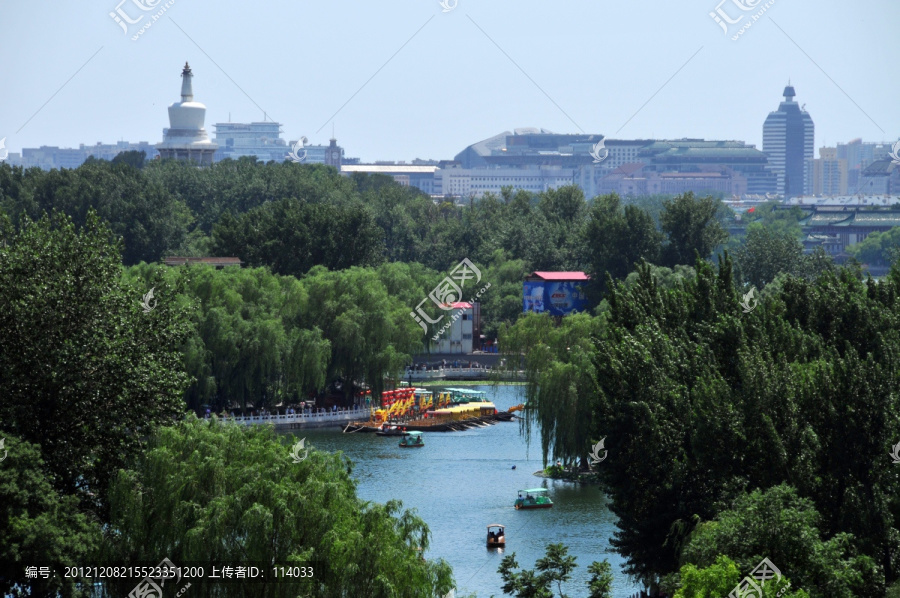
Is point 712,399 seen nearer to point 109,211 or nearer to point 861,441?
point 861,441

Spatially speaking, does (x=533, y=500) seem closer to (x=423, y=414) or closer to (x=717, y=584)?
(x=423, y=414)

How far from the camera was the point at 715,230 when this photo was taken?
72188mm

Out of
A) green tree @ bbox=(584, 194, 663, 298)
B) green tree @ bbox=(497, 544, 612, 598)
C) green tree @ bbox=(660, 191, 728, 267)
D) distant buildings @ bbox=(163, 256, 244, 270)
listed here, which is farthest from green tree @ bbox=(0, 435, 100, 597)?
green tree @ bbox=(660, 191, 728, 267)

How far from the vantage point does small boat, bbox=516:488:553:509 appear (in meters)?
37.3

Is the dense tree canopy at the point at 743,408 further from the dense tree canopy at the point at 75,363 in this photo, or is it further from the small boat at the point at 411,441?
the small boat at the point at 411,441

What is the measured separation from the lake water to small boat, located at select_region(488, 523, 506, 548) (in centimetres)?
17

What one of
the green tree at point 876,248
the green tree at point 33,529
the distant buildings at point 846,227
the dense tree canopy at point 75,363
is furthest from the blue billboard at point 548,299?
the distant buildings at point 846,227

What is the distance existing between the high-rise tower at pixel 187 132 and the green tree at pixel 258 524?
99985mm

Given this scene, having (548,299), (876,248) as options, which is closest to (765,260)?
(548,299)

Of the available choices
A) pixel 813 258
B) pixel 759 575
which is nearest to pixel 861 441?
pixel 759 575

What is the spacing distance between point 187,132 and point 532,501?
92796 mm

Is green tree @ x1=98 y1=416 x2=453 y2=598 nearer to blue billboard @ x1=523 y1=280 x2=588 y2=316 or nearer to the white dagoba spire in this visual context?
blue billboard @ x1=523 y1=280 x2=588 y2=316

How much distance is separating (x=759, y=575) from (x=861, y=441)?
16.9 feet

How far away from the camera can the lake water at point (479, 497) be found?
104 feet
